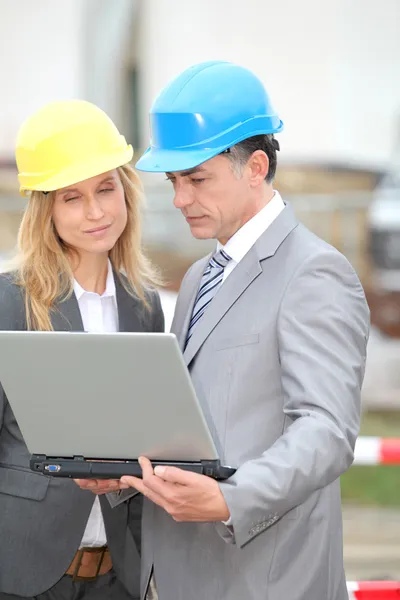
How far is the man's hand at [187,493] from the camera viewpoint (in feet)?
6.41

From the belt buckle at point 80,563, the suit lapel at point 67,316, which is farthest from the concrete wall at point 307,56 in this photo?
the belt buckle at point 80,563

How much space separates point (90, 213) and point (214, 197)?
49cm

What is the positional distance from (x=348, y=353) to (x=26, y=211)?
1.01m

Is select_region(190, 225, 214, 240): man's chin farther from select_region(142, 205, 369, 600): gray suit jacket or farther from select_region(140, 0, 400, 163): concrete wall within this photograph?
select_region(140, 0, 400, 163): concrete wall

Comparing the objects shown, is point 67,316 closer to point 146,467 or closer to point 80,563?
point 80,563

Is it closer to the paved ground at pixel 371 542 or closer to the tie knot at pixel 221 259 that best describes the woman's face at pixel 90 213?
the tie knot at pixel 221 259

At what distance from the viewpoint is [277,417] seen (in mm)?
2115

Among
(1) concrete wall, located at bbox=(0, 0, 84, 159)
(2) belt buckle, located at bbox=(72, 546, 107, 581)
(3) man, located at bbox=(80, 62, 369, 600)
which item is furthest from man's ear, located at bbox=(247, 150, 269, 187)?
(1) concrete wall, located at bbox=(0, 0, 84, 159)

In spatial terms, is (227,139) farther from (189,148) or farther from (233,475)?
(233,475)

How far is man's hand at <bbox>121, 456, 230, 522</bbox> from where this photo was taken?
77.0 inches

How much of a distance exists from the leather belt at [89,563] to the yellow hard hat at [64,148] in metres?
0.87

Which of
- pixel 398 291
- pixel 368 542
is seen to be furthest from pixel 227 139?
pixel 398 291

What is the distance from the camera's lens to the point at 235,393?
2125 millimetres

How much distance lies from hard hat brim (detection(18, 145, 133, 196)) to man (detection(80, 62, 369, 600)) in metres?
0.35
